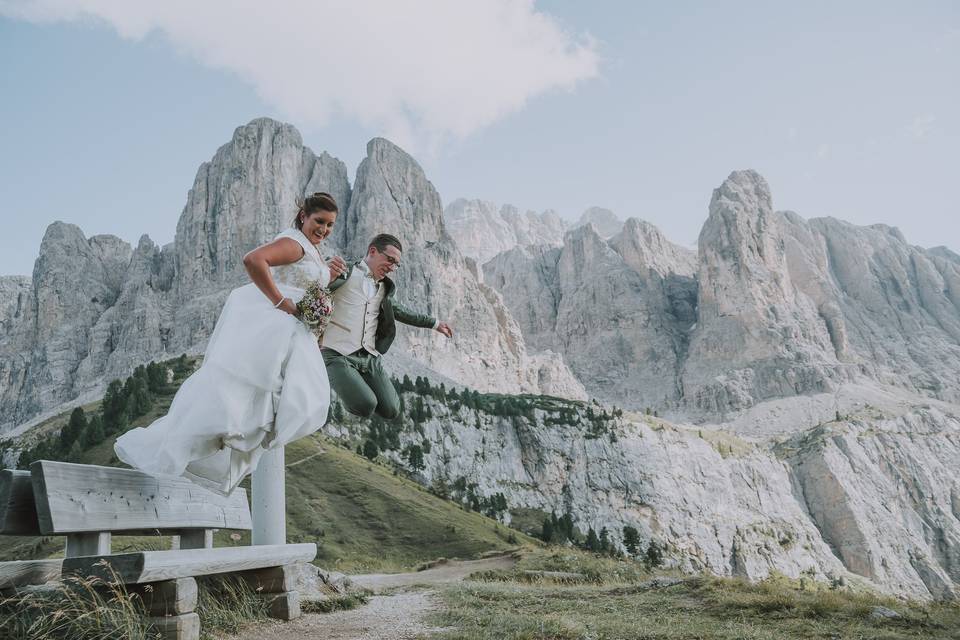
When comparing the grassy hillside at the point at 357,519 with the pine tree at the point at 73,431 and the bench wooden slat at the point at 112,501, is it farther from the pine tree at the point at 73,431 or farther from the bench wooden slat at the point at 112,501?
the bench wooden slat at the point at 112,501

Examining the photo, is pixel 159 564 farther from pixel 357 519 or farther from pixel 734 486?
pixel 734 486

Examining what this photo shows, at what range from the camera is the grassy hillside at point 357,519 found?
4944 centimetres

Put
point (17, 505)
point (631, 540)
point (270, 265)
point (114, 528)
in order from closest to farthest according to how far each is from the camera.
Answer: point (17, 505) < point (114, 528) < point (270, 265) < point (631, 540)

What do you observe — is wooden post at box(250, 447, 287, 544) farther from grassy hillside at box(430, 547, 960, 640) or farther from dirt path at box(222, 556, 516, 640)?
grassy hillside at box(430, 547, 960, 640)

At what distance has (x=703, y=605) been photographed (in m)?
9.95

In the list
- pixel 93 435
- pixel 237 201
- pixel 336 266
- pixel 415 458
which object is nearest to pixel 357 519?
pixel 93 435

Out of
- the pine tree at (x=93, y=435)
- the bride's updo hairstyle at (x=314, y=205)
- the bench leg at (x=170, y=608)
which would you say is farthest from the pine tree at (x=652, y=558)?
the pine tree at (x=93, y=435)

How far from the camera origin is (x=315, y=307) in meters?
7.08

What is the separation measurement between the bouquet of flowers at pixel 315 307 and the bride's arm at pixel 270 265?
0.11 meters

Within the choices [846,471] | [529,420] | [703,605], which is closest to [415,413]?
[529,420]

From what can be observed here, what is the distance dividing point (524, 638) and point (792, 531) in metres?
142

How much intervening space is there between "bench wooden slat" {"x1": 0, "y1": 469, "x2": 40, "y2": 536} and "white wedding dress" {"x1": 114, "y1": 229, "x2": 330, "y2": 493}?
82 cm

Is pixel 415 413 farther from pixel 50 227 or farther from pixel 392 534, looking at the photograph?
pixel 50 227

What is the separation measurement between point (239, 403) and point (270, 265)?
57.6 inches
